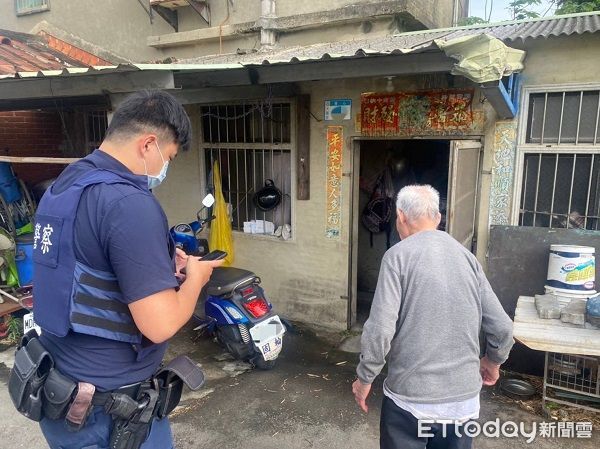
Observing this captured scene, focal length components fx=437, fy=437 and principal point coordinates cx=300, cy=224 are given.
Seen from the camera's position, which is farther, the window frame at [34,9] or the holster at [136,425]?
the window frame at [34,9]

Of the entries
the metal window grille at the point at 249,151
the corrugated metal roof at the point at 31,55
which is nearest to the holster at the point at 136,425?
the metal window grille at the point at 249,151

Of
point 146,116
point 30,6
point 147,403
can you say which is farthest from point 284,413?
point 30,6

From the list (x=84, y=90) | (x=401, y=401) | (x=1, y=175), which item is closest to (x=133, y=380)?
(x=401, y=401)

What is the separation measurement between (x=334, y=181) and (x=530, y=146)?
2062mm

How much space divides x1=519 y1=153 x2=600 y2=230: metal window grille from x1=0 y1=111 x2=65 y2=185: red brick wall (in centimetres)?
659

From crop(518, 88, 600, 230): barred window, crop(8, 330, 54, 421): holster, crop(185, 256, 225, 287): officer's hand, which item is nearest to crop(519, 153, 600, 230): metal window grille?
crop(518, 88, 600, 230): barred window

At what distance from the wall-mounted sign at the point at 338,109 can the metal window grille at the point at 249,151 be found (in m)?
0.56

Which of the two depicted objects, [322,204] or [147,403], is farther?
[322,204]

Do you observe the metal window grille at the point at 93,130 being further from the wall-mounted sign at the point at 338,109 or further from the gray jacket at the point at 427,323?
the gray jacket at the point at 427,323

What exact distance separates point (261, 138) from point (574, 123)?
3.47 m

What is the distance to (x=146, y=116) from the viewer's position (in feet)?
5.27

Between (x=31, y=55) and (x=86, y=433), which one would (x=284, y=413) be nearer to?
(x=86, y=433)

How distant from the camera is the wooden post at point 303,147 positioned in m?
5.19

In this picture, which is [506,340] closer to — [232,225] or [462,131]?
[462,131]
